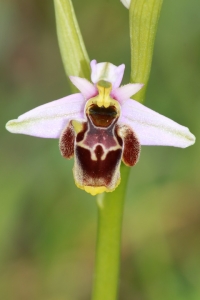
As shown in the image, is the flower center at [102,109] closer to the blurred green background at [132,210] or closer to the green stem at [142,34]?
the green stem at [142,34]

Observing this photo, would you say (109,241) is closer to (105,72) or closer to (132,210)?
(105,72)

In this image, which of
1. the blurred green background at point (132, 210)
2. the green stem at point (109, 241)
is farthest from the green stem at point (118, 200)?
the blurred green background at point (132, 210)

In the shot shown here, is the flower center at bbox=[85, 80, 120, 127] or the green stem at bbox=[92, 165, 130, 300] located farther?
the green stem at bbox=[92, 165, 130, 300]

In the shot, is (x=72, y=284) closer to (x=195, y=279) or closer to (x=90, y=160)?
(x=195, y=279)

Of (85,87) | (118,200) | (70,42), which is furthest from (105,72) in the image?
(118,200)

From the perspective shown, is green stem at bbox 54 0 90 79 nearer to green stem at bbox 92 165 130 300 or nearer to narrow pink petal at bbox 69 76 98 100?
narrow pink petal at bbox 69 76 98 100

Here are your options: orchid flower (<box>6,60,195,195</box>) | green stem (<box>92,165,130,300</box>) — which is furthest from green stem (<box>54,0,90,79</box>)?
green stem (<box>92,165,130,300</box>)

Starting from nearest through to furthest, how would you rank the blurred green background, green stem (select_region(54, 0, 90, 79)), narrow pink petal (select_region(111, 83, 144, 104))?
narrow pink petal (select_region(111, 83, 144, 104)) → green stem (select_region(54, 0, 90, 79)) → the blurred green background
